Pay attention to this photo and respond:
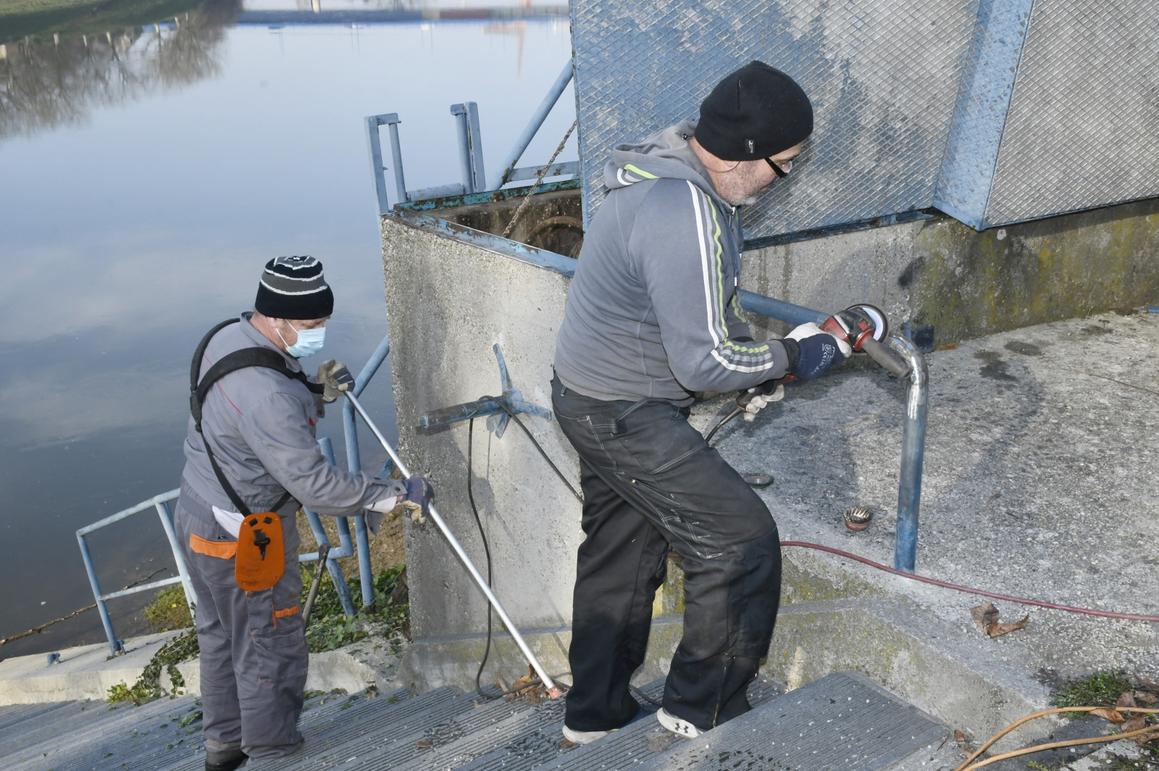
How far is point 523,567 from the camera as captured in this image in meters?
4.98

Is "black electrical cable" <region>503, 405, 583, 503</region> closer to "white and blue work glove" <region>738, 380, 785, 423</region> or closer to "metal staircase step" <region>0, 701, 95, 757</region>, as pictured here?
"white and blue work glove" <region>738, 380, 785, 423</region>

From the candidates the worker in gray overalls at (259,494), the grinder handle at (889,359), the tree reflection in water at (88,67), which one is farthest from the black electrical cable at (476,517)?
the tree reflection in water at (88,67)

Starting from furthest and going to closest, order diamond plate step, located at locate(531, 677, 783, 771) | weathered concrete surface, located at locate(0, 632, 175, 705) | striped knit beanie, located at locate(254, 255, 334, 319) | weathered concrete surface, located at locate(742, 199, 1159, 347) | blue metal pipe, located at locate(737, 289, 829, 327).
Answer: weathered concrete surface, located at locate(0, 632, 175, 705) → weathered concrete surface, located at locate(742, 199, 1159, 347) → striped knit beanie, located at locate(254, 255, 334, 319) → blue metal pipe, located at locate(737, 289, 829, 327) → diamond plate step, located at locate(531, 677, 783, 771)

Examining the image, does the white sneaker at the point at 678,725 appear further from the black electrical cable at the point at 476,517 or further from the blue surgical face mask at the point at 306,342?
the black electrical cable at the point at 476,517

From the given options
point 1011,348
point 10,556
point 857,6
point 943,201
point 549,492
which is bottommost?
point 10,556

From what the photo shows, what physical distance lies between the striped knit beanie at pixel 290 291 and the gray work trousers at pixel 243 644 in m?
0.80

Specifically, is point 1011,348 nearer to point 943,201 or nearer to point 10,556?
point 943,201

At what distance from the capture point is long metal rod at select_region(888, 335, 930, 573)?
9.12ft

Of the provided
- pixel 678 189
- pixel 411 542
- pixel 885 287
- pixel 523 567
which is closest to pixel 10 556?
pixel 411 542

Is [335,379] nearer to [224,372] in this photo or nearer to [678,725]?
[224,372]

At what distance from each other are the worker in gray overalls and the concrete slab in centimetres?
161

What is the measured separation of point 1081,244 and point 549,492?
301 centimetres

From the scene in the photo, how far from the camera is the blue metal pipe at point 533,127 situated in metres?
5.05

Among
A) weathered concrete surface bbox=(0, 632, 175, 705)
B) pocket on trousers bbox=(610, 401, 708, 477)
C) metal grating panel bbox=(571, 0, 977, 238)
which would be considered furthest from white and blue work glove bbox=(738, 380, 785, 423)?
weathered concrete surface bbox=(0, 632, 175, 705)
